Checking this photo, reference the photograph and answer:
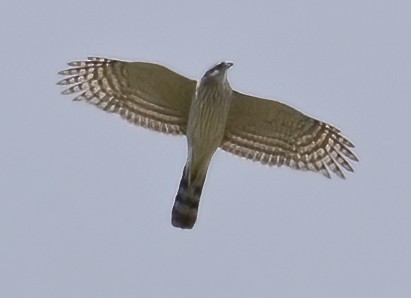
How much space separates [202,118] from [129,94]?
→ 123 centimetres

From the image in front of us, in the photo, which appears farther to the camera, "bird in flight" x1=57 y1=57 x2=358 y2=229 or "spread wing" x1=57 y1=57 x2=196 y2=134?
"spread wing" x1=57 y1=57 x2=196 y2=134

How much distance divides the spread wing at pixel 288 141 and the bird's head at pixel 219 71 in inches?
31.8

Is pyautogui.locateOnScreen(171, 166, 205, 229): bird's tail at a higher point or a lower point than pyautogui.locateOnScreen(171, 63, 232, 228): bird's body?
lower

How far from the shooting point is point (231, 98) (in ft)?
43.2

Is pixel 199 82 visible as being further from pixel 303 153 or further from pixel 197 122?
pixel 303 153

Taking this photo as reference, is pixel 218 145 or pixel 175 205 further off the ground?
pixel 218 145

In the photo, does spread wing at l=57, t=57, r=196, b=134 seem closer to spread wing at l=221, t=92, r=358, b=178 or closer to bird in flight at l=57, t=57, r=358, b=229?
bird in flight at l=57, t=57, r=358, b=229

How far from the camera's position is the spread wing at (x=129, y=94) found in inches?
531

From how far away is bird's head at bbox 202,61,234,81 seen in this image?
42.0 feet

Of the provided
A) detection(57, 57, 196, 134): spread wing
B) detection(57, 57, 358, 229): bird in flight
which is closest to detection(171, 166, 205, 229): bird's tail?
detection(57, 57, 358, 229): bird in flight

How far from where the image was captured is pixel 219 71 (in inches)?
505

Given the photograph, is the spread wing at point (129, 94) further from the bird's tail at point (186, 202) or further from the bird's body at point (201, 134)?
the bird's tail at point (186, 202)

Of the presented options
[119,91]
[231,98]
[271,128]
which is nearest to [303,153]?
[271,128]

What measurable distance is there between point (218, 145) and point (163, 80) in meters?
1.16
